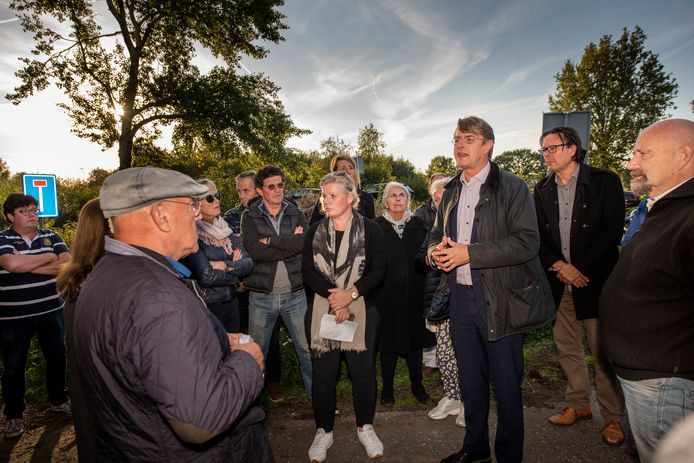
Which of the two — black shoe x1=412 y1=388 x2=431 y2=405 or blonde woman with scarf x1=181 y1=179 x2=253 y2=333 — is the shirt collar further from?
black shoe x1=412 y1=388 x2=431 y2=405

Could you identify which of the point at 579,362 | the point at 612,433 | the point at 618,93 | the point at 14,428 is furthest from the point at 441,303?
the point at 618,93

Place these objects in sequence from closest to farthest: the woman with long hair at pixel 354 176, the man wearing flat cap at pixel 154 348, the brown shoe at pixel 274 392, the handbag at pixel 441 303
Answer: the man wearing flat cap at pixel 154 348 → the handbag at pixel 441 303 → the brown shoe at pixel 274 392 → the woman with long hair at pixel 354 176

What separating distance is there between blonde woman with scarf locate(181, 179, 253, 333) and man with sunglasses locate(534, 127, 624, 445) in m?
3.01

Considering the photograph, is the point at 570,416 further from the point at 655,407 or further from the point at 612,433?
the point at 655,407

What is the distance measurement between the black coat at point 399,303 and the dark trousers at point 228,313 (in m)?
1.56

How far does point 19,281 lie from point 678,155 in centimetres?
542

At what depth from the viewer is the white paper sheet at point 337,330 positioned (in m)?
3.11

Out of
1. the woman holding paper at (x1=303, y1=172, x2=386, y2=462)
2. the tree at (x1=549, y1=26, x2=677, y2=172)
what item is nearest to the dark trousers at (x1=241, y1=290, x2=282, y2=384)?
the woman holding paper at (x1=303, y1=172, x2=386, y2=462)

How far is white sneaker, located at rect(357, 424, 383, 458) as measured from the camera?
3141 mm

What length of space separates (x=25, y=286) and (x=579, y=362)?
5610mm

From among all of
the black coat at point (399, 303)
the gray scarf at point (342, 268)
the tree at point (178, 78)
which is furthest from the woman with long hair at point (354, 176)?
the tree at point (178, 78)

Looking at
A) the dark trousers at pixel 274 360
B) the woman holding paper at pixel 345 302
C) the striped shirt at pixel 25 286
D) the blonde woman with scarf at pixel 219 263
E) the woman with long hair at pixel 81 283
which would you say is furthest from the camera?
the dark trousers at pixel 274 360

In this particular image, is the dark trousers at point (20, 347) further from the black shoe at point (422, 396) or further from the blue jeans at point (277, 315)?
the black shoe at point (422, 396)

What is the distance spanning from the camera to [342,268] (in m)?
3.26
